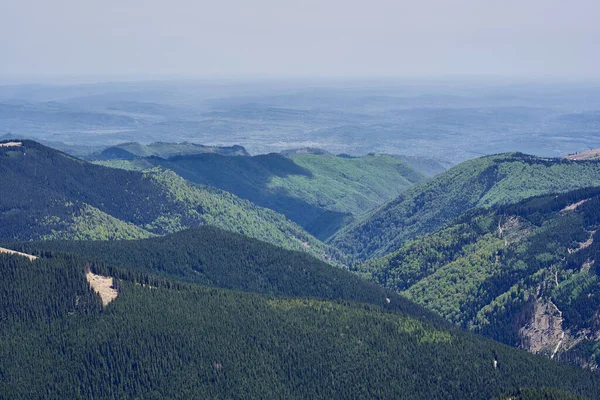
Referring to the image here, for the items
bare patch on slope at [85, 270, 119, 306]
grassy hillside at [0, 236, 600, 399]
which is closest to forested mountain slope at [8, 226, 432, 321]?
bare patch on slope at [85, 270, 119, 306]

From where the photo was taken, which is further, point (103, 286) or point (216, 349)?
point (103, 286)

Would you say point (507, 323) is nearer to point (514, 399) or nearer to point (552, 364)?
point (552, 364)

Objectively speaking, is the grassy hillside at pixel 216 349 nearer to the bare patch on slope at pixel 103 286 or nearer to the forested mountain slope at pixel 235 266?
the bare patch on slope at pixel 103 286

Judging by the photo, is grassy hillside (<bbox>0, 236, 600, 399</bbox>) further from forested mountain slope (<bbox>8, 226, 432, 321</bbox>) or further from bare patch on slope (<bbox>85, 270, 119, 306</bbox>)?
forested mountain slope (<bbox>8, 226, 432, 321</bbox>)

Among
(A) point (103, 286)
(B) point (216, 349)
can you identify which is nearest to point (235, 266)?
(A) point (103, 286)

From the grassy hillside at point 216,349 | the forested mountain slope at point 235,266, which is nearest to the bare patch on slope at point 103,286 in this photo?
the grassy hillside at point 216,349

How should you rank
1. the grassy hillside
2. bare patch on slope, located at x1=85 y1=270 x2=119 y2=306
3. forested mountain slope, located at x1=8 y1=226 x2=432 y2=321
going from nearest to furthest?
the grassy hillside, bare patch on slope, located at x1=85 y1=270 x2=119 y2=306, forested mountain slope, located at x1=8 y1=226 x2=432 y2=321

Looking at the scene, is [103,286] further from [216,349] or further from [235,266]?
[235,266]
